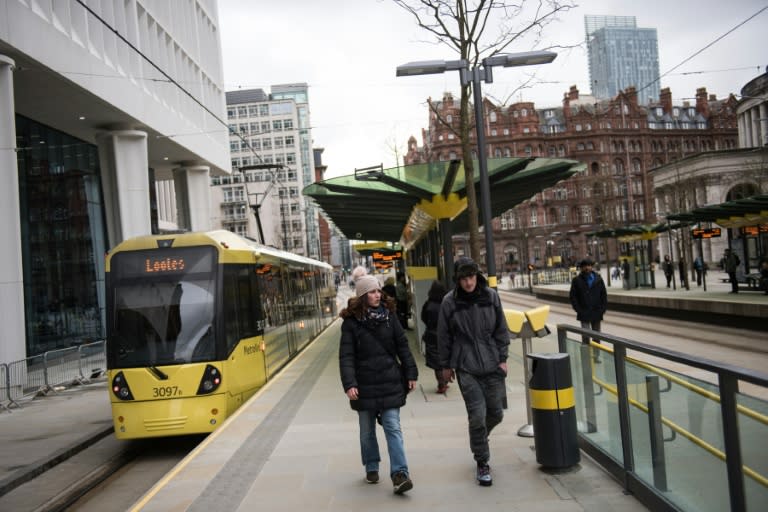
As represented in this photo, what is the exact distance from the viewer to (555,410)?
5898 millimetres

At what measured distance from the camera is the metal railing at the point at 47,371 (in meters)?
16.1

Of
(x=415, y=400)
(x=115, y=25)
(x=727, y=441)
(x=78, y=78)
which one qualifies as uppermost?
(x=115, y=25)

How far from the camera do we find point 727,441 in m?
3.67

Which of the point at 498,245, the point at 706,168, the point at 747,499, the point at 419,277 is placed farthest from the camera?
the point at 498,245

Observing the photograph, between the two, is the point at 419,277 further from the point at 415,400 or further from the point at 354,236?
the point at 354,236

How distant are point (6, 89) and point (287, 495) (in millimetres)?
15477

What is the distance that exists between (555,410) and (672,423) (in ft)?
4.70

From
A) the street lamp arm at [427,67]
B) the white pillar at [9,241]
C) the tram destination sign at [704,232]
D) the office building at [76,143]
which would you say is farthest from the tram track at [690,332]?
the white pillar at [9,241]

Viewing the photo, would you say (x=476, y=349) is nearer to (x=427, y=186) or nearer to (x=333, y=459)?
(x=333, y=459)

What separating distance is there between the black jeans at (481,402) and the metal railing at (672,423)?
0.84 m

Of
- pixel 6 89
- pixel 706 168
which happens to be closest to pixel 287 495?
pixel 6 89

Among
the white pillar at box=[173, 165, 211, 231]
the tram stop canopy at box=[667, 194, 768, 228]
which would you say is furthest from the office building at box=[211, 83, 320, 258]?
the tram stop canopy at box=[667, 194, 768, 228]

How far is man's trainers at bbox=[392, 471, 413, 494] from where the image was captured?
578cm

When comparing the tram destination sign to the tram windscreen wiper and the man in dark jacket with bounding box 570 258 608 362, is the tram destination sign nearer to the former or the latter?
the man in dark jacket with bounding box 570 258 608 362
